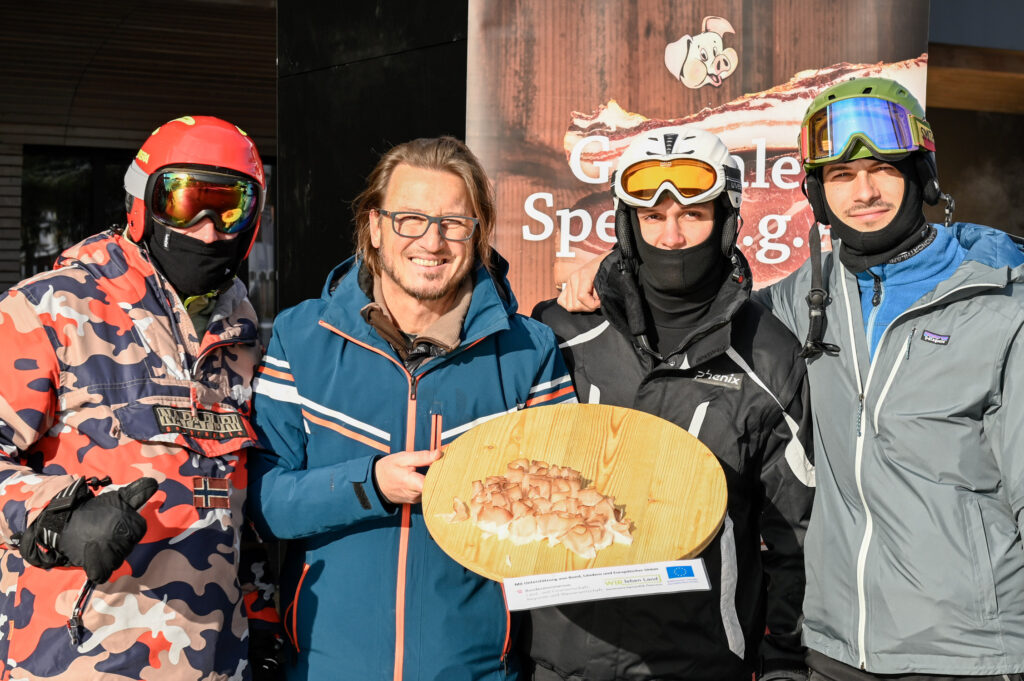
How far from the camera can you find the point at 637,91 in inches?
199

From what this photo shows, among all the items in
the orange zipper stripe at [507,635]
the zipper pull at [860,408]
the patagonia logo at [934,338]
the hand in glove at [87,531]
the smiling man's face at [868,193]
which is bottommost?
the orange zipper stripe at [507,635]

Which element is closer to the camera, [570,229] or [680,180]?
[680,180]

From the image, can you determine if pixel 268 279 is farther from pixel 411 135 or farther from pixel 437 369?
pixel 437 369

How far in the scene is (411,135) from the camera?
544cm

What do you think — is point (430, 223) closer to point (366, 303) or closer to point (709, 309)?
point (366, 303)

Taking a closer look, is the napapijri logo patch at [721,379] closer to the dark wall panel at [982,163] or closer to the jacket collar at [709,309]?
the jacket collar at [709,309]

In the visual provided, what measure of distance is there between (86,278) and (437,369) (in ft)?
2.67

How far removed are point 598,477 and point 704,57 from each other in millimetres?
3487

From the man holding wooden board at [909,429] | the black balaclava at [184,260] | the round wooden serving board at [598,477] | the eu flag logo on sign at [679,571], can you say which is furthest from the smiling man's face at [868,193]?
the black balaclava at [184,260]

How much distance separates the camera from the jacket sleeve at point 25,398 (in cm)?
193

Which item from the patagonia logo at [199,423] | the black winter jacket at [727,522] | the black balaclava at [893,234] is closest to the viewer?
the patagonia logo at [199,423]

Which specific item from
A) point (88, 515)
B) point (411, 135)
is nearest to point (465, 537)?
point (88, 515)

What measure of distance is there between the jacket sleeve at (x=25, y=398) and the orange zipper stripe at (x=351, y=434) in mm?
557

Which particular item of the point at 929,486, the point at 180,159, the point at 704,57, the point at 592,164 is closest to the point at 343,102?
the point at 592,164
